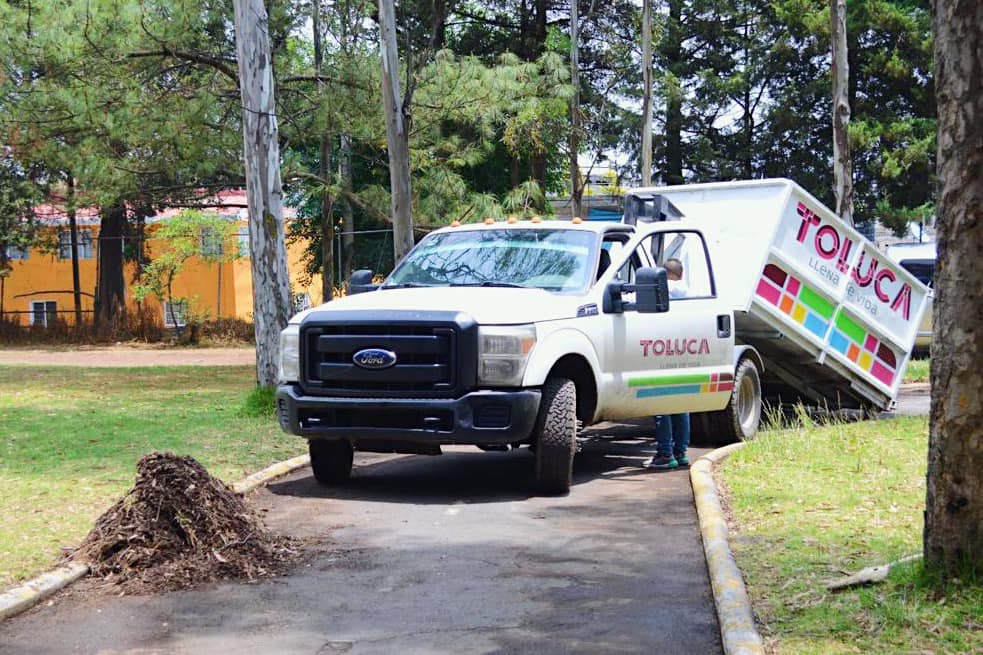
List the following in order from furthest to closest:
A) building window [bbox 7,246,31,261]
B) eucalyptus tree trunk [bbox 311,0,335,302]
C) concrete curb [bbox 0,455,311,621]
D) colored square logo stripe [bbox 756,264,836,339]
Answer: building window [bbox 7,246,31,261] < eucalyptus tree trunk [bbox 311,0,335,302] < colored square logo stripe [bbox 756,264,836,339] < concrete curb [bbox 0,455,311,621]

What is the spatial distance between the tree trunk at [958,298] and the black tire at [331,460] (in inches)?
209

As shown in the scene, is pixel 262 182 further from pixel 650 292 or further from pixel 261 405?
pixel 650 292

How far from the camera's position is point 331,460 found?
399 inches

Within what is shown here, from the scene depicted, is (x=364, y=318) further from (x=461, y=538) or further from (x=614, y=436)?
(x=614, y=436)

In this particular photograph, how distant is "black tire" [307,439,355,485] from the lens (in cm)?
1006

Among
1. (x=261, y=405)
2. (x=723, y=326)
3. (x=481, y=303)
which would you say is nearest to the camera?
(x=481, y=303)

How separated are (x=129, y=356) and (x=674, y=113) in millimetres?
22756

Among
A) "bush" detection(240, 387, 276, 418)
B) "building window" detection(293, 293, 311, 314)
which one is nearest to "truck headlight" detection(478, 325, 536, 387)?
"bush" detection(240, 387, 276, 418)

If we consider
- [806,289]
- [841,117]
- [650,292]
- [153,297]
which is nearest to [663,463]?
[650,292]

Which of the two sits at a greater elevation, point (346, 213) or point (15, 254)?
point (346, 213)

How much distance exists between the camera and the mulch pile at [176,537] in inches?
276

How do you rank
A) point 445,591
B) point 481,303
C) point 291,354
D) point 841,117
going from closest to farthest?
point 445,591 → point 481,303 → point 291,354 → point 841,117

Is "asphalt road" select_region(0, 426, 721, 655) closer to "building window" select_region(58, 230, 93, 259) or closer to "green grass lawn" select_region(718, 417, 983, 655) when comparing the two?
"green grass lawn" select_region(718, 417, 983, 655)

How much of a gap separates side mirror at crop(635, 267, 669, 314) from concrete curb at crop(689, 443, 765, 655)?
1.40 m
